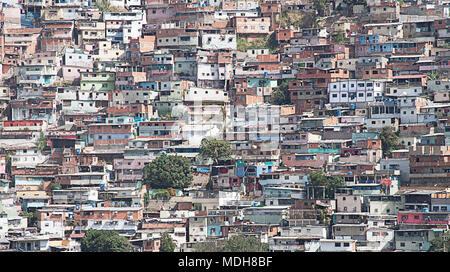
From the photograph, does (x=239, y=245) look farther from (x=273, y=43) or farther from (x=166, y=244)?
(x=273, y=43)

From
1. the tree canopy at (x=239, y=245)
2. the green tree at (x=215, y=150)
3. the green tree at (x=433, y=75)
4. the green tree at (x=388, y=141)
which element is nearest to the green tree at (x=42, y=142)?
the green tree at (x=215, y=150)

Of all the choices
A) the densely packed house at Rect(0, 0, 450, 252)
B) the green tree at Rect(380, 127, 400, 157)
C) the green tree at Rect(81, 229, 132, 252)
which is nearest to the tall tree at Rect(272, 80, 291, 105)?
the densely packed house at Rect(0, 0, 450, 252)

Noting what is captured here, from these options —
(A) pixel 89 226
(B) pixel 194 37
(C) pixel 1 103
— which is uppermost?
(B) pixel 194 37

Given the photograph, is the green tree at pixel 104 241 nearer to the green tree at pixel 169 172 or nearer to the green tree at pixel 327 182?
the green tree at pixel 169 172

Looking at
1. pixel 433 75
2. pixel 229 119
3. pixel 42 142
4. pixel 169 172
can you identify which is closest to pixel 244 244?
pixel 169 172
